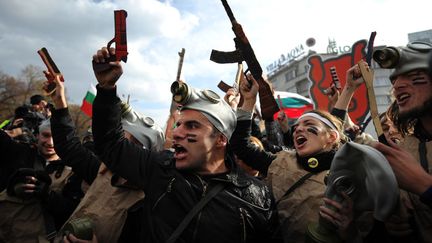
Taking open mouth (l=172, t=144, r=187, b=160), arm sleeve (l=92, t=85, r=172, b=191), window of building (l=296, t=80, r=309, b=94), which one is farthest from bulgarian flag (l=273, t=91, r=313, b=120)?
window of building (l=296, t=80, r=309, b=94)

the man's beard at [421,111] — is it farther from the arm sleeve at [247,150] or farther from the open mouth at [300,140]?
the arm sleeve at [247,150]

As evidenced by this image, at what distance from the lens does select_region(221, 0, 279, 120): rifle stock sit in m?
3.21

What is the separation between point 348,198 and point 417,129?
77cm

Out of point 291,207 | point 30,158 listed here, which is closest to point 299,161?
point 291,207

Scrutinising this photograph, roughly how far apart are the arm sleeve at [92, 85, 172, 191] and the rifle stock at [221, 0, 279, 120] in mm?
1519

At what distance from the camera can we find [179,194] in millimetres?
2008

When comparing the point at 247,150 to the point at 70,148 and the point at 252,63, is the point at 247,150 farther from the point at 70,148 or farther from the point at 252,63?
the point at 70,148

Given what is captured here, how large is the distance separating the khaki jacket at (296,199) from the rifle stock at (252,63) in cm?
75

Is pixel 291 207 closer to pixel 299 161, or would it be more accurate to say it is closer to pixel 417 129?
pixel 299 161

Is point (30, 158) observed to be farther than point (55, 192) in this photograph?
Yes

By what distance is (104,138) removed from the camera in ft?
6.94

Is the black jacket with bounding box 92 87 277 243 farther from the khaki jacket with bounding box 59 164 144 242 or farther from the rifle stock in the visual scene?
the rifle stock

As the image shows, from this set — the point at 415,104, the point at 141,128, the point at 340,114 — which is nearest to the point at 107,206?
the point at 141,128

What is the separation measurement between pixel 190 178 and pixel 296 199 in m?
0.86
